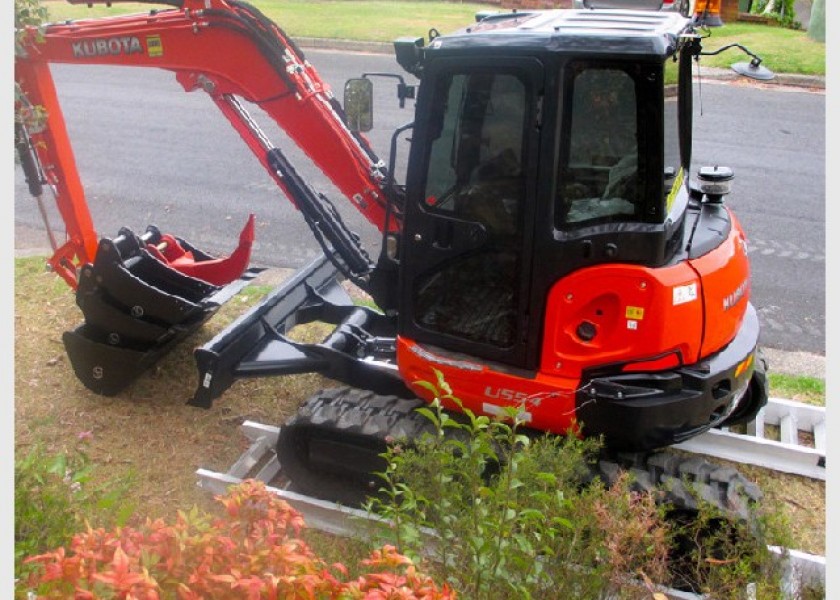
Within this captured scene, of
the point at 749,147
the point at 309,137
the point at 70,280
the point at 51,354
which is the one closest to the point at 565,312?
the point at 309,137

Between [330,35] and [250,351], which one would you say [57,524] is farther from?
[330,35]

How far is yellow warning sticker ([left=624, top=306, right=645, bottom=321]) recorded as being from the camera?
147 inches

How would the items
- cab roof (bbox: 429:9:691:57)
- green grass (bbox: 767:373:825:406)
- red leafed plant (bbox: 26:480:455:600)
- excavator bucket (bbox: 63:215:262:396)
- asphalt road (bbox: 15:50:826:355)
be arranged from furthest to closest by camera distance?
1. asphalt road (bbox: 15:50:826:355)
2. green grass (bbox: 767:373:825:406)
3. excavator bucket (bbox: 63:215:262:396)
4. cab roof (bbox: 429:9:691:57)
5. red leafed plant (bbox: 26:480:455:600)

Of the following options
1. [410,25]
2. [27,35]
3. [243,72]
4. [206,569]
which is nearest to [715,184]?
[243,72]

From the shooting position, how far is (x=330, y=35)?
17.0 m

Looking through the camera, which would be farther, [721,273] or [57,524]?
[721,273]

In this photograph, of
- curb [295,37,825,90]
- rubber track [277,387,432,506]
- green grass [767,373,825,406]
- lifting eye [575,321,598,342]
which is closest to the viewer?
lifting eye [575,321,598,342]

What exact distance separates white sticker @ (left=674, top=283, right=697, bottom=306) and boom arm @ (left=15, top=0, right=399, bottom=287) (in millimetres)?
1679

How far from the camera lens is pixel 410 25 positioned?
57.9 ft

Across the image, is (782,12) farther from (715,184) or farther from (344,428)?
(344,428)

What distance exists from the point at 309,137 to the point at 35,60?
1.68m

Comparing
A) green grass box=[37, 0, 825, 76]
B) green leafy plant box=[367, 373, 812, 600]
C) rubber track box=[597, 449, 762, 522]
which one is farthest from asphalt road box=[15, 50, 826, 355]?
green leafy plant box=[367, 373, 812, 600]

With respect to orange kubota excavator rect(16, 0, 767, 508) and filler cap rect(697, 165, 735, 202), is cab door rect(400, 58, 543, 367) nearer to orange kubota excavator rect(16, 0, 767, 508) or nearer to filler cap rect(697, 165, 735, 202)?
orange kubota excavator rect(16, 0, 767, 508)

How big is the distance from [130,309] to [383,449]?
6.47ft
